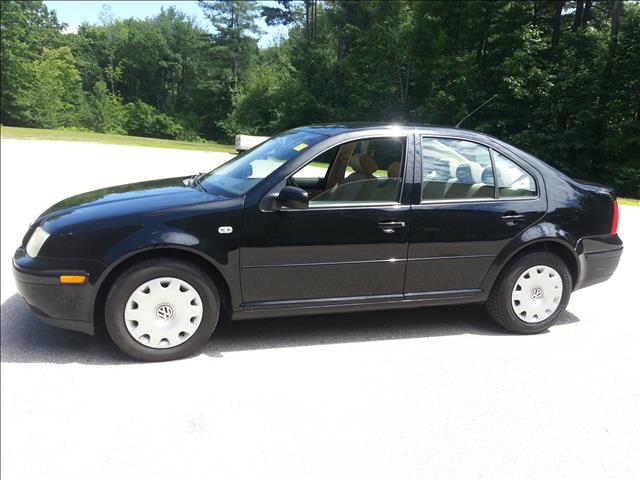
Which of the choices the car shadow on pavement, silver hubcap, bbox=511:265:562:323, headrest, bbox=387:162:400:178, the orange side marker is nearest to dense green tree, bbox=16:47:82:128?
the car shadow on pavement

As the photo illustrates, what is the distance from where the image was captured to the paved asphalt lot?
265 cm

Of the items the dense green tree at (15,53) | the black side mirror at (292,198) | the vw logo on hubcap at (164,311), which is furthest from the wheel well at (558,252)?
the dense green tree at (15,53)

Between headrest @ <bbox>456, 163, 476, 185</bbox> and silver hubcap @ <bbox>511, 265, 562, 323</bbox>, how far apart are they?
88 centimetres

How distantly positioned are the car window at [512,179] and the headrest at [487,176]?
62mm

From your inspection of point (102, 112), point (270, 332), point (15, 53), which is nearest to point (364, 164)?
point (270, 332)

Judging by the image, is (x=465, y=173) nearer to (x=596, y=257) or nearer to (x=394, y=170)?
(x=394, y=170)

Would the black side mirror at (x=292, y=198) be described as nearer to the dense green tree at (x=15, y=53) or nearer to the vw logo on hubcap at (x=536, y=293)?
the vw logo on hubcap at (x=536, y=293)

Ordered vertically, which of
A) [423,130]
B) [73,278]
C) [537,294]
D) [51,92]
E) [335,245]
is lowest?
[537,294]

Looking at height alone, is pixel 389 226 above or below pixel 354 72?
below

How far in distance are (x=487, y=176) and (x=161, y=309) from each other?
271 centimetres

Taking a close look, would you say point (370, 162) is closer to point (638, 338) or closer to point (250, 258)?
point (250, 258)

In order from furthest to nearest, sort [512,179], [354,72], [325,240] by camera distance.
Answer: [354,72], [512,179], [325,240]

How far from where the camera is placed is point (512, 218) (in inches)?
168

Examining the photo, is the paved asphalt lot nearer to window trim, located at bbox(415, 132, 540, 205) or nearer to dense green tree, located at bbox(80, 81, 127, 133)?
window trim, located at bbox(415, 132, 540, 205)
